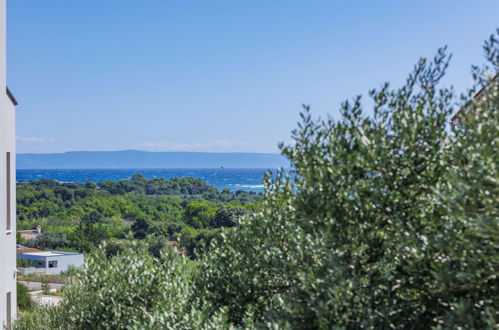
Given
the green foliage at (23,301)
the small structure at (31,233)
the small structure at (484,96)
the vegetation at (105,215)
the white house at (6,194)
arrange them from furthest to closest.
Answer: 1. the small structure at (31,233)
2. the vegetation at (105,215)
3. the green foliage at (23,301)
4. the white house at (6,194)
5. the small structure at (484,96)

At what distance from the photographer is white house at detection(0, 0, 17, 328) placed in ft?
39.3

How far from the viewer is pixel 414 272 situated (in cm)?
415

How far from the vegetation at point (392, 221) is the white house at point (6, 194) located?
8103mm

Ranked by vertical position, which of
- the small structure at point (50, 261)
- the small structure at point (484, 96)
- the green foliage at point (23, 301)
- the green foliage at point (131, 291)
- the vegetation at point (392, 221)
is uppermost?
the small structure at point (484, 96)

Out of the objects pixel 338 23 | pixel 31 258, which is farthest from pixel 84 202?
pixel 338 23

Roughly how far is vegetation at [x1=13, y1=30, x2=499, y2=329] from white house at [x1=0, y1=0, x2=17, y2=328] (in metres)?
8.10

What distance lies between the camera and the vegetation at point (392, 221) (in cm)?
366

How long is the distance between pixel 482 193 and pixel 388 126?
1442 millimetres

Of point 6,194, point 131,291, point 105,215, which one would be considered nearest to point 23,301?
point 6,194

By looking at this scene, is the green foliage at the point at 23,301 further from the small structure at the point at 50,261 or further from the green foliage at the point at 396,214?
the green foliage at the point at 396,214

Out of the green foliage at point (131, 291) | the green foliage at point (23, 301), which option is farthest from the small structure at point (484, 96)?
the green foliage at point (23, 301)

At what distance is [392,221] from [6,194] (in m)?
11.5

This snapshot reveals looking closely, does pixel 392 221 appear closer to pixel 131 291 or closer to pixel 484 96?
pixel 484 96

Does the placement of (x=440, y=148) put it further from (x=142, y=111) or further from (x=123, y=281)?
(x=142, y=111)
